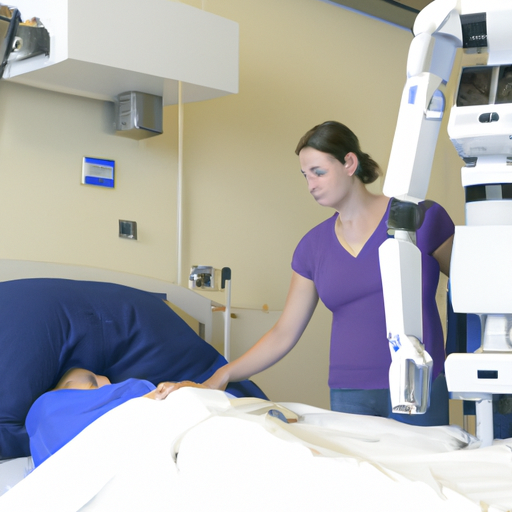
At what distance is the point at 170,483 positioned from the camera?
1365 millimetres

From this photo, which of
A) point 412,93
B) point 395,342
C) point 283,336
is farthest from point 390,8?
point 395,342

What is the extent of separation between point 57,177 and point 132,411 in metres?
1.41

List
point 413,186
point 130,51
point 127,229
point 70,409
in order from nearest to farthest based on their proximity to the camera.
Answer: point 413,186, point 70,409, point 130,51, point 127,229

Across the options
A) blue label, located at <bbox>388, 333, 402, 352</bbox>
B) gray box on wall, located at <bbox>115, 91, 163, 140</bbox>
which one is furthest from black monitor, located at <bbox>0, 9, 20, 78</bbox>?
blue label, located at <bbox>388, 333, 402, 352</bbox>

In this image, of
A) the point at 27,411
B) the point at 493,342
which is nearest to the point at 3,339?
the point at 27,411

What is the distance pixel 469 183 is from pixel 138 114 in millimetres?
1484

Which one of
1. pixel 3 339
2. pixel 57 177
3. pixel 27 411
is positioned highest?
pixel 57 177

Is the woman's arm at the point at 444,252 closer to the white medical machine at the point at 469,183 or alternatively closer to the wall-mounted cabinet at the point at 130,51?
the white medical machine at the point at 469,183

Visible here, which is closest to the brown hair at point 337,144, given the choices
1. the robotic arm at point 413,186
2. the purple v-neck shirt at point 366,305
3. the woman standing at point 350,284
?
the woman standing at point 350,284

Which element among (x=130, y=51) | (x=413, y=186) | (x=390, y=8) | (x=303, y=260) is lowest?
(x=303, y=260)

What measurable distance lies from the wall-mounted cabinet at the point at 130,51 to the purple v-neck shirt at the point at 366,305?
90 cm

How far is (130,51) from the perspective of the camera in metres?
2.46

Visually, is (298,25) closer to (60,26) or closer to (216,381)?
(60,26)

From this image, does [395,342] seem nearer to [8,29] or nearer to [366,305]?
[366,305]
